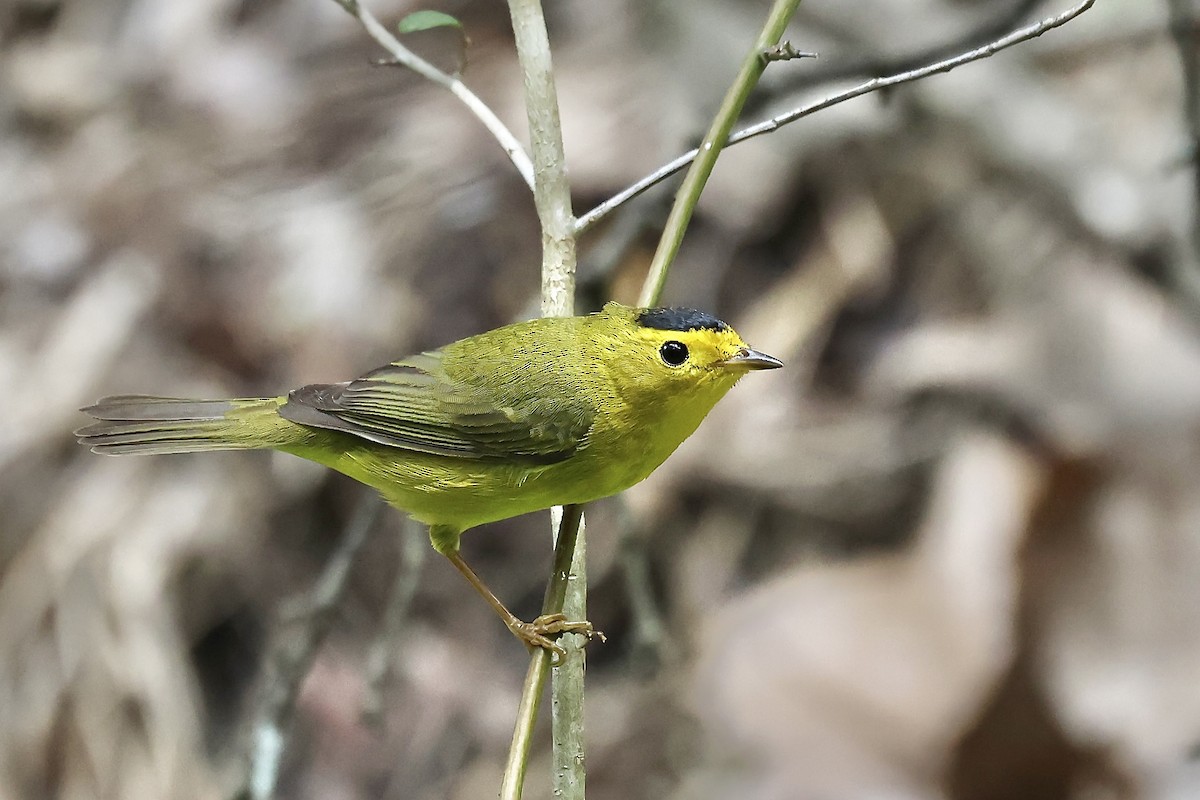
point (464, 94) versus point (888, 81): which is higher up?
point (464, 94)

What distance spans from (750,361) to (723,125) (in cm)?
52

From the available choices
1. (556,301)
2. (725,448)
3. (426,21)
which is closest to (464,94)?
(426,21)

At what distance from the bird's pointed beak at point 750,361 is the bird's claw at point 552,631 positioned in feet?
2.15

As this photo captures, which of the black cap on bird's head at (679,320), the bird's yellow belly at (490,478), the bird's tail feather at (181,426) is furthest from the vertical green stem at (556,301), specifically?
the bird's tail feather at (181,426)

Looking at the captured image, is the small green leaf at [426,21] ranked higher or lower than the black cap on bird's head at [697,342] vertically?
higher

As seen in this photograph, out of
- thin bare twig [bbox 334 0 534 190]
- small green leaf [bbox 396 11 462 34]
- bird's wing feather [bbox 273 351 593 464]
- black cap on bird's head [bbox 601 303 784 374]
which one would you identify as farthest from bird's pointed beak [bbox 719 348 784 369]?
small green leaf [bbox 396 11 462 34]

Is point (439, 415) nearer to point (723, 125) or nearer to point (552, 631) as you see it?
point (552, 631)

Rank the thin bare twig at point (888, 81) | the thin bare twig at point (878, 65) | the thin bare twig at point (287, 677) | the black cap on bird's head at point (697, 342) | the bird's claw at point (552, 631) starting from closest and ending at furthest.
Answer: the thin bare twig at point (888, 81) → the bird's claw at point (552, 631) → the black cap on bird's head at point (697, 342) → the thin bare twig at point (287, 677) → the thin bare twig at point (878, 65)

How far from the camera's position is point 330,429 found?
314cm

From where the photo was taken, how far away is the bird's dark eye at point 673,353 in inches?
108

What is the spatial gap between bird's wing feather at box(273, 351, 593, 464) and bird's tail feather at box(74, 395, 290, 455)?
0.14m

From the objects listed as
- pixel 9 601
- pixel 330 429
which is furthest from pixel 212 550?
pixel 330 429

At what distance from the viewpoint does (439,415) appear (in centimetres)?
309

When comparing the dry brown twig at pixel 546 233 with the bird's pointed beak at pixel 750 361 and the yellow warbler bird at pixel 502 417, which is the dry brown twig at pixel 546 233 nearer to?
the yellow warbler bird at pixel 502 417
